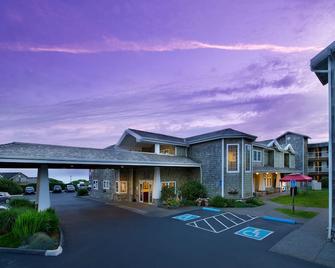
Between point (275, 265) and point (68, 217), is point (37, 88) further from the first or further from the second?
point (275, 265)

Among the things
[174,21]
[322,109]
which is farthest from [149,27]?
[322,109]

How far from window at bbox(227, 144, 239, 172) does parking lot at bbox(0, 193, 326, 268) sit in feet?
25.9

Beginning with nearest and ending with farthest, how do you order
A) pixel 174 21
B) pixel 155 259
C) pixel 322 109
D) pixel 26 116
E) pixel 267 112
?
pixel 155 259
pixel 174 21
pixel 26 116
pixel 322 109
pixel 267 112

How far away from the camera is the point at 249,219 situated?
17094 millimetres

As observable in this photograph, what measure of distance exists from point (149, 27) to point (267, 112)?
68.7ft

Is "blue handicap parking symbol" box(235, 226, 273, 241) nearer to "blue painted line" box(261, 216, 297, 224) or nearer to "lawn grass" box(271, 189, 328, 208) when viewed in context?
"blue painted line" box(261, 216, 297, 224)

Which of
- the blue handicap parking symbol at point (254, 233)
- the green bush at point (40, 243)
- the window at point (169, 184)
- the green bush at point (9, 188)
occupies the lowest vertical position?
the green bush at point (9, 188)

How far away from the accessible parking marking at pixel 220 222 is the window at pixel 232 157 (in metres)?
7.11

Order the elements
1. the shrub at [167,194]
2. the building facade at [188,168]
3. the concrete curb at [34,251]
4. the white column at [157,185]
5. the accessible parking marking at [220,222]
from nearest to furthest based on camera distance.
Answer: the concrete curb at [34,251]
the accessible parking marking at [220,222]
the shrub at [167,194]
the white column at [157,185]
the building facade at [188,168]

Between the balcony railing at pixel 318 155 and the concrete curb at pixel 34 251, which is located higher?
the balcony railing at pixel 318 155

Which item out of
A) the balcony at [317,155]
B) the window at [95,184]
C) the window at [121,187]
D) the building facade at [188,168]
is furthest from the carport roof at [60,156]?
the balcony at [317,155]

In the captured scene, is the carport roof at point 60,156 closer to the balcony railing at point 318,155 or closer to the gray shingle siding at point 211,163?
the gray shingle siding at point 211,163

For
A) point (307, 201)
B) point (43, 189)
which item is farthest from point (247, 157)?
point (43, 189)

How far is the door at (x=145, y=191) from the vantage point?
25.8 meters
